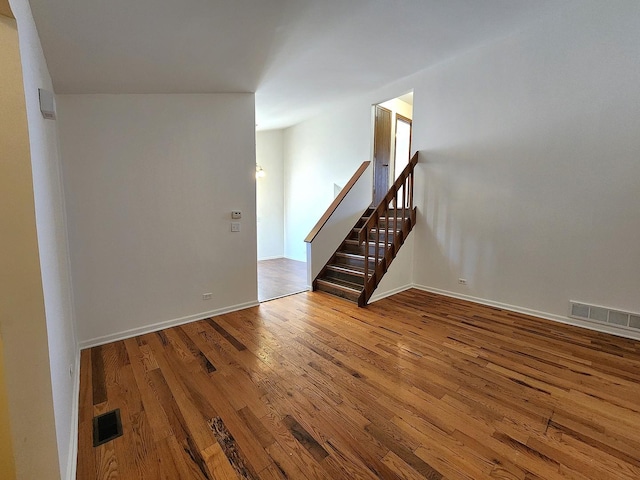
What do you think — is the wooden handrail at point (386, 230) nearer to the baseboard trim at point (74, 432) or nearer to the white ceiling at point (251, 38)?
the white ceiling at point (251, 38)

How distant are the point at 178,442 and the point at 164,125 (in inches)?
107

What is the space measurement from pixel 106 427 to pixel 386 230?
127 inches

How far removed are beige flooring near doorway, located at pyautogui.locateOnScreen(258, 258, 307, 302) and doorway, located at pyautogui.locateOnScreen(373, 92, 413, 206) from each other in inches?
79.5

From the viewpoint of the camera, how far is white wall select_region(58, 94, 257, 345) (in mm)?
2539

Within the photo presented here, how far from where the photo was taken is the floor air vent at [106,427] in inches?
61.3

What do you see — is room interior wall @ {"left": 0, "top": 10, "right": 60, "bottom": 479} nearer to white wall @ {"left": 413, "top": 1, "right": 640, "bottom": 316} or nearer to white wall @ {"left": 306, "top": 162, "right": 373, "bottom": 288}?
white wall @ {"left": 306, "top": 162, "right": 373, "bottom": 288}

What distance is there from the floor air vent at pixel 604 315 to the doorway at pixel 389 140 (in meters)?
3.17

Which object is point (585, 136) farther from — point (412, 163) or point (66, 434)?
point (66, 434)

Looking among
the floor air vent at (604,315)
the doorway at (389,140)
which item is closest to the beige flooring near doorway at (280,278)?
the doorway at (389,140)

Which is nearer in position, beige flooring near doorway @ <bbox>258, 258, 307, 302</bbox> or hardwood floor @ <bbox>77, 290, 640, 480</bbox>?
hardwood floor @ <bbox>77, 290, 640, 480</bbox>

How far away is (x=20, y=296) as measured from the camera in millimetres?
1018

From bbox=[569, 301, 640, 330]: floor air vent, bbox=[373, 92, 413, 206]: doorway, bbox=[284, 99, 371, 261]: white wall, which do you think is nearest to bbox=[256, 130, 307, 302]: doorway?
Result: bbox=[284, 99, 371, 261]: white wall

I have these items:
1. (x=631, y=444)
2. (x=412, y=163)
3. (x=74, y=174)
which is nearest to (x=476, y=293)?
(x=412, y=163)

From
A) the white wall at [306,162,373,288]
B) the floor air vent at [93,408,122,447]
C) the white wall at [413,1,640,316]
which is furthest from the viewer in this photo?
the white wall at [306,162,373,288]
